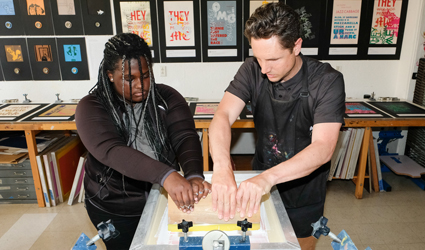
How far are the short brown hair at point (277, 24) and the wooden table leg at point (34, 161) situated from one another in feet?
7.02

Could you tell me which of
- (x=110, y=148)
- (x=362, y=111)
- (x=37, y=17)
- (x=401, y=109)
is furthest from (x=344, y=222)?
(x=37, y=17)

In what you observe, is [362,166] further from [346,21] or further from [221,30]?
[221,30]

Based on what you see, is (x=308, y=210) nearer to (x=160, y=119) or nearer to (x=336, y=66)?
(x=160, y=119)

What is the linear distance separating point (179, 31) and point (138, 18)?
0.39 m

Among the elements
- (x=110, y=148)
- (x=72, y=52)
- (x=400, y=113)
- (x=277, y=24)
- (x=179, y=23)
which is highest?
(x=179, y=23)

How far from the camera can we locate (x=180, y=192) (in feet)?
3.22

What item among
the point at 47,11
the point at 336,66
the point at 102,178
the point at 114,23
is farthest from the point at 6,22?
the point at 336,66

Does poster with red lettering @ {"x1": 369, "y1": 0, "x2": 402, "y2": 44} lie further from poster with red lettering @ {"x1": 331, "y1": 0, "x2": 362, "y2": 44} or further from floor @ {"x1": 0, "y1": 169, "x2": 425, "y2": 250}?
floor @ {"x1": 0, "y1": 169, "x2": 425, "y2": 250}

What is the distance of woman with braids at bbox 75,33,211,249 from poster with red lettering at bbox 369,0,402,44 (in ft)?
8.04

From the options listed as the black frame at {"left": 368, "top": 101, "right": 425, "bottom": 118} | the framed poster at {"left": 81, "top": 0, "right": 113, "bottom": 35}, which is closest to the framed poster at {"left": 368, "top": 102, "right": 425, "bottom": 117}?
the black frame at {"left": 368, "top": 101, "right": 425, "bottom": 118}

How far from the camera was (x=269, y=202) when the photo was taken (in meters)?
1.08

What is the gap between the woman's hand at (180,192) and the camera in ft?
3.16

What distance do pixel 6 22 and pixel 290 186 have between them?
293cm

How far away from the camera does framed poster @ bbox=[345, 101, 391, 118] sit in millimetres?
2539
